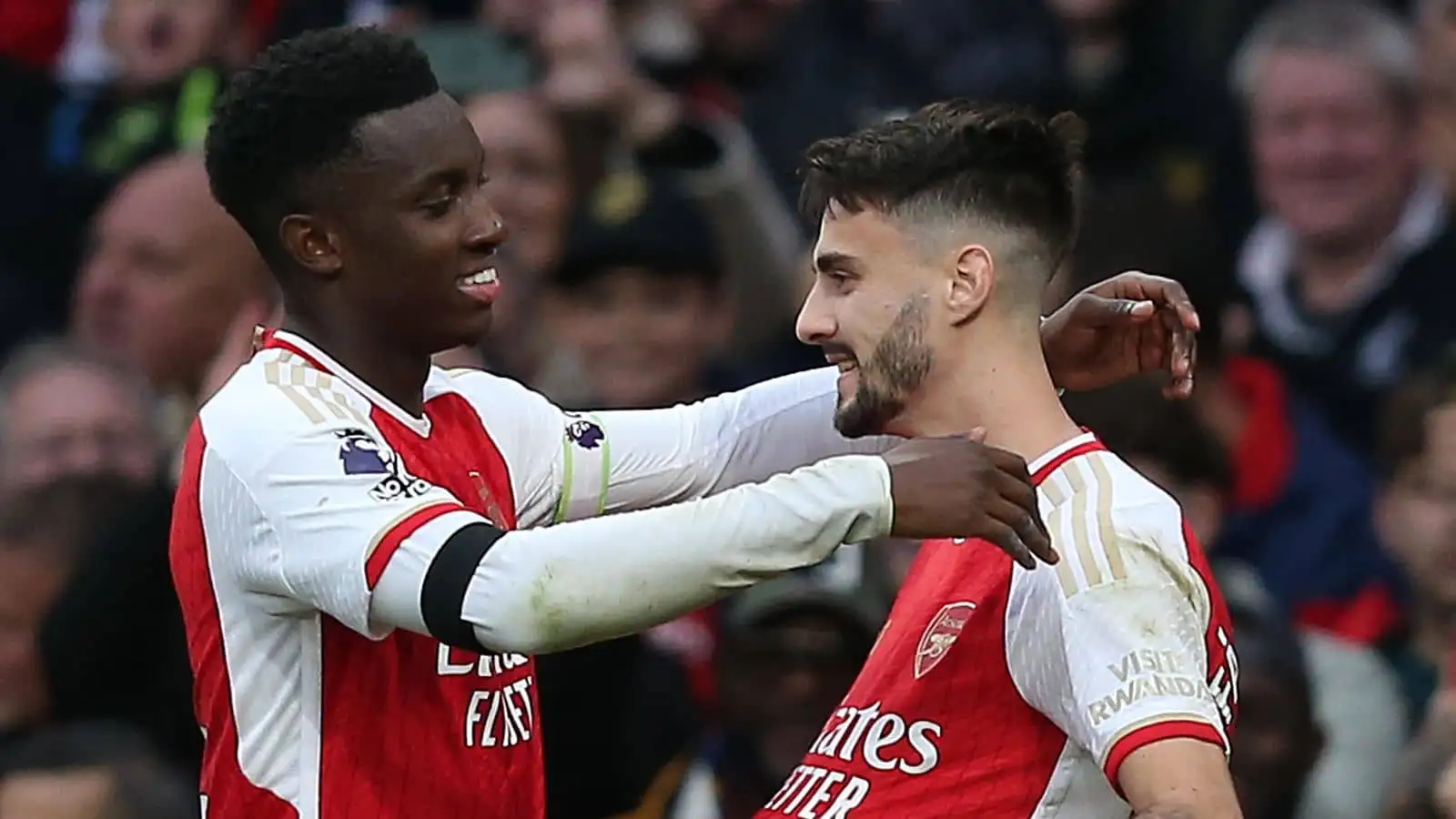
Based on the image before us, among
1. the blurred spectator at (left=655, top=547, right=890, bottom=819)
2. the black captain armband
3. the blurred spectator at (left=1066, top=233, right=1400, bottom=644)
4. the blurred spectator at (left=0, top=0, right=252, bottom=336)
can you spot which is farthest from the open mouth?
the blurred spectator at (left=0, top=0, right=252, bottom=336)

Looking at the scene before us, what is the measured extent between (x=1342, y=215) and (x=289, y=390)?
457 centimetres

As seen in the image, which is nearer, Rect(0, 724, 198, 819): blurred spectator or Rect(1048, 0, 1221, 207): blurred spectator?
Rect(0, 724, 198, 819): blurred spectator

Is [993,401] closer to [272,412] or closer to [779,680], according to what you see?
[272,412]

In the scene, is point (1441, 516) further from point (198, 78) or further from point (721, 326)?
point (198, 78)

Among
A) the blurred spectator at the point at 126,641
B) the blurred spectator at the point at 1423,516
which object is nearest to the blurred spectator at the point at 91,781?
the blurred spectator at the point at 126,641

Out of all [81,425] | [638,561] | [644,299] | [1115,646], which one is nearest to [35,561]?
[81,425]

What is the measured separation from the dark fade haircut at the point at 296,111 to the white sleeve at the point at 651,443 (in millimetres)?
497

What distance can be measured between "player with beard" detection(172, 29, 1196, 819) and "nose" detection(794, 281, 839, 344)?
0.63 feet

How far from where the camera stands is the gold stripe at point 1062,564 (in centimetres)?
406

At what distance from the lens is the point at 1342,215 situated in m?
8.22

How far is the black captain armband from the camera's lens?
400cm

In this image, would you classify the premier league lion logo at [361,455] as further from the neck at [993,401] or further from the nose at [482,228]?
A: the neck at [993,401]

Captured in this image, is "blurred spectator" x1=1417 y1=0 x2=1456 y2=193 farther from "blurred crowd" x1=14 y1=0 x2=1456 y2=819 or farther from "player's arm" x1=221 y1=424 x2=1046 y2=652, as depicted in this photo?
"player's arm" x1=221 y1=424 x2=1046 y2=652

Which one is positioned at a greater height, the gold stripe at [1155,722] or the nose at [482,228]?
the nose at [482,228]
